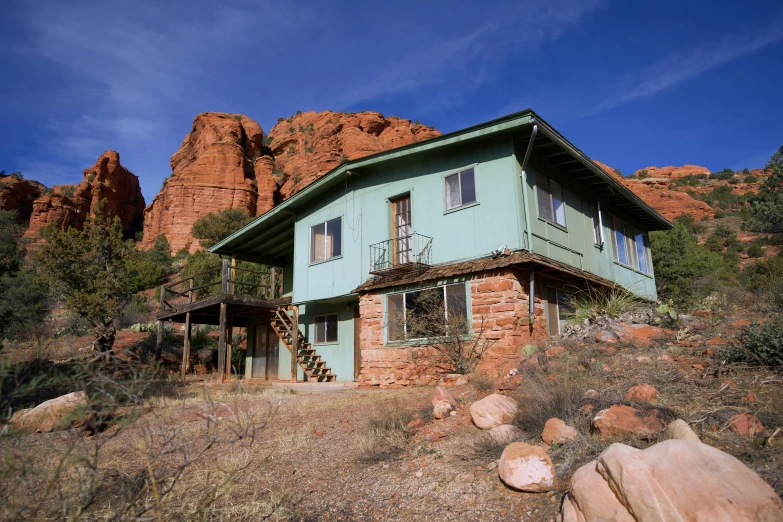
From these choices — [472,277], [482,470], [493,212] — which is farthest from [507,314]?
[482,470]

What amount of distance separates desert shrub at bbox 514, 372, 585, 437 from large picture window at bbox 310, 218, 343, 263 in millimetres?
10492

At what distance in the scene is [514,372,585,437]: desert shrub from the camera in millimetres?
4961

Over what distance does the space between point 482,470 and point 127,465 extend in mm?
3914

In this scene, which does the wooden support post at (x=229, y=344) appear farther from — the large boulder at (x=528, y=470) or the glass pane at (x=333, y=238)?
the large boulder at (x=528, y=470)

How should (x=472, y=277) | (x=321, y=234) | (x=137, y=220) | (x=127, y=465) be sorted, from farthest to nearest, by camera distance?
1. (x=137, y=220)
2. (x=321, y=234)
3. (x=472, y=277)
4. (x=127, y=465)

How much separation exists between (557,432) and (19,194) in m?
78.2

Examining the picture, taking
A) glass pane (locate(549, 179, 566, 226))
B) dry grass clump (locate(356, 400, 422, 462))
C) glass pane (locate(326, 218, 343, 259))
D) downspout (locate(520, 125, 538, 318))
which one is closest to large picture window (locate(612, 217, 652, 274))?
glass pane (locate(549, 179, 566, 226))

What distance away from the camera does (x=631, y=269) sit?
17469 mm

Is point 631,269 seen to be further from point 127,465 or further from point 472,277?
point 127,465

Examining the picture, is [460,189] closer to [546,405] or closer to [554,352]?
[554,352]

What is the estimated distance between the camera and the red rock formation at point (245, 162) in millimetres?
55812

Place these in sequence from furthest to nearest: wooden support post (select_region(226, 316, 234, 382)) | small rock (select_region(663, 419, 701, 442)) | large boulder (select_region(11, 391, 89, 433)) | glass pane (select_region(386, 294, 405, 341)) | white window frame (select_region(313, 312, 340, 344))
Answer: wooden support post (select_region(226, 316, 234, 382)) → white window frame (select_region(313, 312, 340, 344)) → glass pane (select_region(386, 294, 405, 341)) → large boulder (select_region(11, 391, 89, 433)) → small rock (select_region(663, 419, 701, 442))

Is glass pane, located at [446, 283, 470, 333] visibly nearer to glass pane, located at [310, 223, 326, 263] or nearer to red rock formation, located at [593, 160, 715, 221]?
glass pane, located at [310, 223, 326, 263]

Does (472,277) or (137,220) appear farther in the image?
(137,220)
